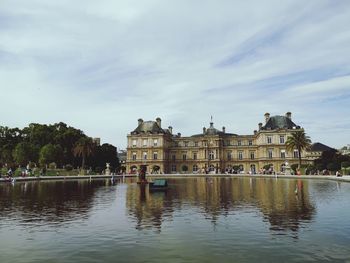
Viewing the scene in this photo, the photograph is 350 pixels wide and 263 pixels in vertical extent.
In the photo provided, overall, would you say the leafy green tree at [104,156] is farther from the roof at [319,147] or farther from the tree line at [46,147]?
the roof at [319,147]

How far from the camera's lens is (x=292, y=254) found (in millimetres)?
11805

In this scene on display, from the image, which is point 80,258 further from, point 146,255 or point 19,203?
point 19,203

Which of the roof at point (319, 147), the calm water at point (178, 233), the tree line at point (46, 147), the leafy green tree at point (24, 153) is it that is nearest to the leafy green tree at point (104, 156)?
the tree line at point (46, 147)

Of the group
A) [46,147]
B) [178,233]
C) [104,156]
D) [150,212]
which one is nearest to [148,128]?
[104,156]

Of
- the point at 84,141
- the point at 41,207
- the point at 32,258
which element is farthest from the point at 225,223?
the point at 84,141

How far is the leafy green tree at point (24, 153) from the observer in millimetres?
79750

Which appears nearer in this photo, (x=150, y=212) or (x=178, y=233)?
(x=178, y=233)

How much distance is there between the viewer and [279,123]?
329ft

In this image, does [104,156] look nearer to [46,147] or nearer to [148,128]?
[148,128]

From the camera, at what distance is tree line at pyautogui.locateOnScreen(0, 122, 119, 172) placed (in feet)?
263

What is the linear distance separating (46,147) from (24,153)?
5.32 metres

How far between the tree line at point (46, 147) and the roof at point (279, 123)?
149ft

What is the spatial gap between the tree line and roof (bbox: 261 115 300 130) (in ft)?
149

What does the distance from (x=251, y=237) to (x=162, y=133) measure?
9302 centimetres
